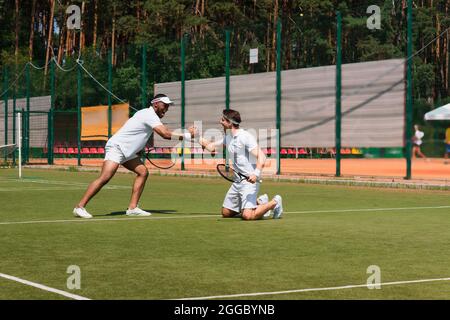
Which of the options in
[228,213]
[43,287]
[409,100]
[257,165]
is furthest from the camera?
[409,100]

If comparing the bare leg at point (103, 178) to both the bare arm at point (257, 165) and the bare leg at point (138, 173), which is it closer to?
the bare leg at point (138, 173)

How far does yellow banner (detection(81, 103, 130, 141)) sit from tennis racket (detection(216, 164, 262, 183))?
86.5 ft

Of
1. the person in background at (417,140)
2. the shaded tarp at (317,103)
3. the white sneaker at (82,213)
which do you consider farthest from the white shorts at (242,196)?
the person in background at (417,140)

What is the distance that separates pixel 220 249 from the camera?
11555mm

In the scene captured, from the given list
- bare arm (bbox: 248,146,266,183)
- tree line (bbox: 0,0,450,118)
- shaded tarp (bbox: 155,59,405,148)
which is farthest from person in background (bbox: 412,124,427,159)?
bare arm (bbox: 248,146,266,183)

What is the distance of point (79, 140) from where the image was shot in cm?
4316

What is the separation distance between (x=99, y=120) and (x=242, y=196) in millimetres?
28531

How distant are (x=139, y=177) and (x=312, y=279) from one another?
23.1ft

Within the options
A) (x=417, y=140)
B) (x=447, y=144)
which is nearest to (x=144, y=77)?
(x=417, y=140)

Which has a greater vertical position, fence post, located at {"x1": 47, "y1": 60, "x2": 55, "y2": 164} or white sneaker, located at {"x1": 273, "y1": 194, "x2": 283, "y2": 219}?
fence post, located at {"x1": 47, "y1": 60, "x2": 55, "y2": 164}

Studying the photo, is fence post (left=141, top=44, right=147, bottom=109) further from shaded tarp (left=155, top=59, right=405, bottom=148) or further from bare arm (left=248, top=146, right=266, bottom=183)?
bare arm (left=248, top=146, right=266, bottom=183)

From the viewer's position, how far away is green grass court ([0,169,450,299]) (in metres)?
8.70

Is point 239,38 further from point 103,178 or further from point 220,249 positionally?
point 220,249
